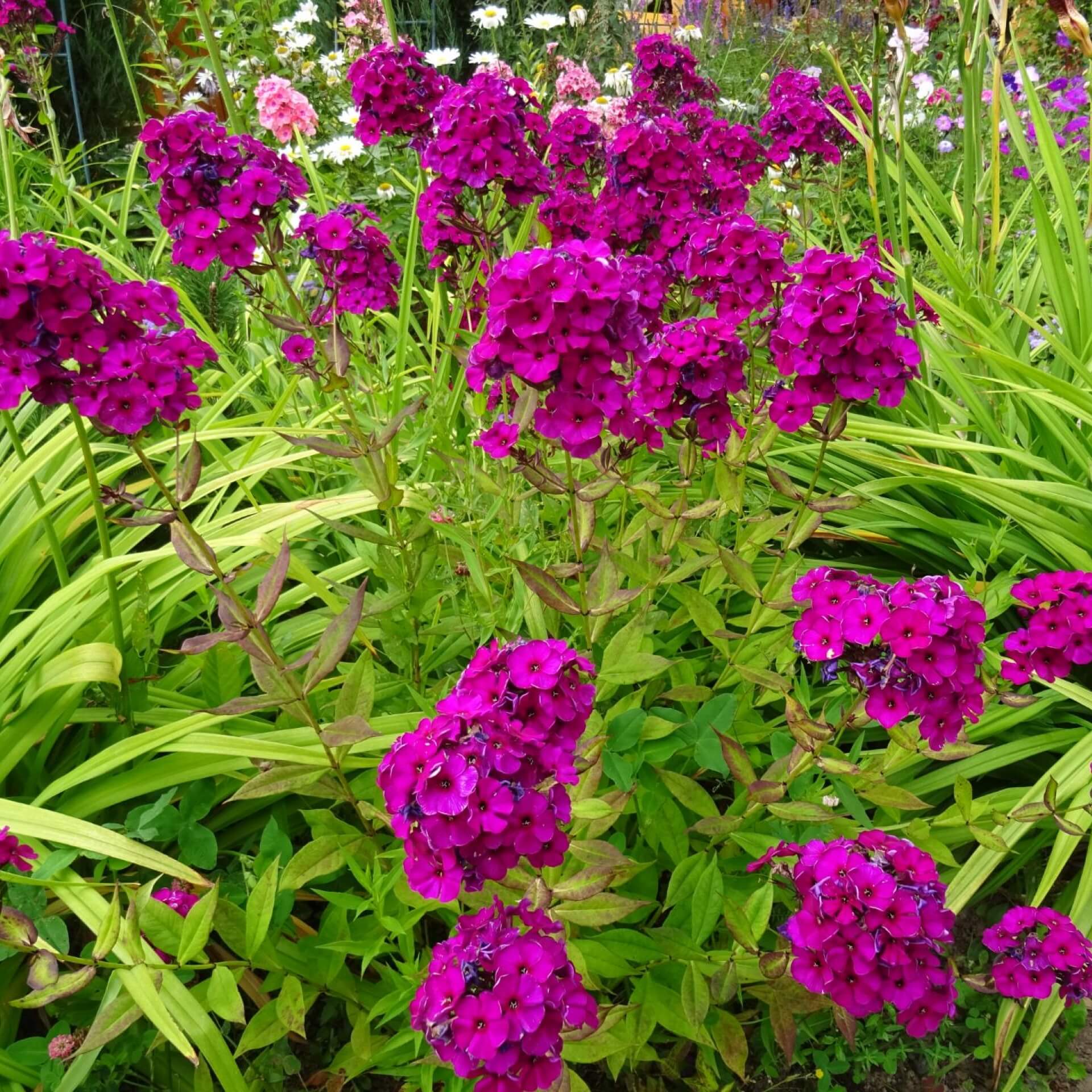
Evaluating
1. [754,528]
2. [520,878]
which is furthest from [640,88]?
[520,878]

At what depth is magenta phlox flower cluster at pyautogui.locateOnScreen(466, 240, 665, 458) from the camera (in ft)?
5.26

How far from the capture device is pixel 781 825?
6.59ft

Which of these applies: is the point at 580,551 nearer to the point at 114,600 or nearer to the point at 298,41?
the point at 114,600

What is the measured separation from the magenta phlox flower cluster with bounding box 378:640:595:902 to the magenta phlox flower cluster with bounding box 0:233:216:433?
2.56ft

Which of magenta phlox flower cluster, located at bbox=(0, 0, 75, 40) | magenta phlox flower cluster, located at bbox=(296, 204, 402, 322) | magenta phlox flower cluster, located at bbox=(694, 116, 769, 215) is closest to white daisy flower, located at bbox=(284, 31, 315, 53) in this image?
magenta phlox flower cluster, located at bbox=(0, 0, 75, 40)

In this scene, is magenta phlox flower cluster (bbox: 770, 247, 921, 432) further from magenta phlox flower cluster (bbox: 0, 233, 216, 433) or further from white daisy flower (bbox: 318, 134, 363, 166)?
white daisy flower (bbox: 318, 134, 363, 166)

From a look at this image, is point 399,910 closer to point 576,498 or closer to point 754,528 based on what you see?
point 576,498

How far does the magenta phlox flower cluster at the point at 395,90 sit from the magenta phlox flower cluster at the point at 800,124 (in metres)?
1.18

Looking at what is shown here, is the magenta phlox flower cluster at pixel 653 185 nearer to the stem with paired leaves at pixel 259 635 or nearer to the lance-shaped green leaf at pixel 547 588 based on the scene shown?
the lance-shaped green leaf at pixel 547 588

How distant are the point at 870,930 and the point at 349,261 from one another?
6.53 feet

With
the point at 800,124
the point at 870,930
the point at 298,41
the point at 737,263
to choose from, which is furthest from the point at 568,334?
the point at 298,41

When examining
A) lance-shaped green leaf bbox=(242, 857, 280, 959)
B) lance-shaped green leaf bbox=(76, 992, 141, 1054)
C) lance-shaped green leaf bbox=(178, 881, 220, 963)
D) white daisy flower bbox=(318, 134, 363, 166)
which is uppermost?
white daisy flower bbox=(318, 134, 363, 166)

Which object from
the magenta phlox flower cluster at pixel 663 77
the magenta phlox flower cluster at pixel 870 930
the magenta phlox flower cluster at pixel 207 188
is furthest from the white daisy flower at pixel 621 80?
the magenta phlox flower cluster at pixel 870 930

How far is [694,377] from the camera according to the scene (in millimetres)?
1928
